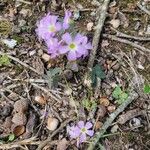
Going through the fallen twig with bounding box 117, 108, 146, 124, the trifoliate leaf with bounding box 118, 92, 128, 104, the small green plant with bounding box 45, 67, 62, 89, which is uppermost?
the small green plant with bounding box 45, 67, 62, 89

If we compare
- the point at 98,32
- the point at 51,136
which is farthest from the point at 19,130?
the point at 98,32

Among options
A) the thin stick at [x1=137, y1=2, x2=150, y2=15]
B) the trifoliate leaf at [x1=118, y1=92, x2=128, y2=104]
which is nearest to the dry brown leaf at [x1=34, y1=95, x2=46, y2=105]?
the trifoliate leaf at [x1=118, y1=92, x2=128, y2=104]

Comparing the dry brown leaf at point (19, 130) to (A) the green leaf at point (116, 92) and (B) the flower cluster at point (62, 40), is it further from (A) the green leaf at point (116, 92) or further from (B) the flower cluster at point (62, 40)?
(A) the green leaf at point (116, 92)

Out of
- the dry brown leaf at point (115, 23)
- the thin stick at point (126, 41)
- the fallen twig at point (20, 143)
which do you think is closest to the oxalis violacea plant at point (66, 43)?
the fallen twig at point (20, 143)

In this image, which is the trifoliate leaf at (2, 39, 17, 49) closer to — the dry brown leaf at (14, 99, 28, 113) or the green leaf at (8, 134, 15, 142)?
the dry brown leaf at (14, 99, 28, 113)

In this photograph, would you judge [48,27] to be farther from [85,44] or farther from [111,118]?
[111,118]

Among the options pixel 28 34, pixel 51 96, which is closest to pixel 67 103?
pixel 51 96

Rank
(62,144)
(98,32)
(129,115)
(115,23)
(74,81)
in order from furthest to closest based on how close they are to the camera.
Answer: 1. (115,23)
2. (98,32)
3. (74,81)
4. (129,115)
5. (62,144)
